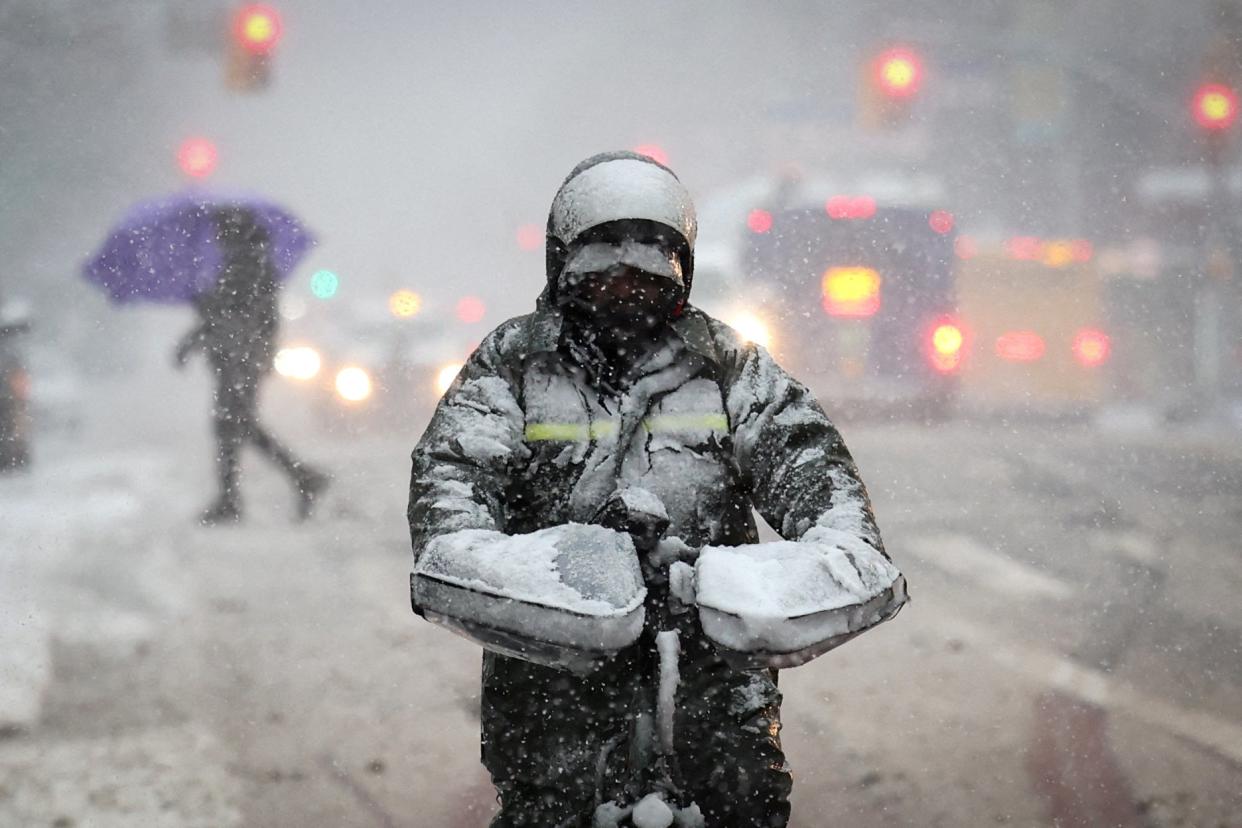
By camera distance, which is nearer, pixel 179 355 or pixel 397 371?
pixel 179 355

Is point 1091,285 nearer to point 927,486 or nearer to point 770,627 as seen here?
point 927,486

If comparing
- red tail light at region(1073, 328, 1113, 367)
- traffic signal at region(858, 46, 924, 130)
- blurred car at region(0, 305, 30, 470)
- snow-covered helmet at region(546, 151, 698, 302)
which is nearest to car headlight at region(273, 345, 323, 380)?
blurred car at region(0, 305, 30, 470)

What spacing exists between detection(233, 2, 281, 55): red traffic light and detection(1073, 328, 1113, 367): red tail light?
928 centimetres

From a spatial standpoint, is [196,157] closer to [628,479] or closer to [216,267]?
[216,267]

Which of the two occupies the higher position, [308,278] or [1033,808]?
[308,278]

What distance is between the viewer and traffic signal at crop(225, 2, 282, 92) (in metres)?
5.84

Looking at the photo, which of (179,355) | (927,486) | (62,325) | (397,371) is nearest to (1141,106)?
(927,486)

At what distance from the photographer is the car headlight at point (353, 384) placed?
8.84 m

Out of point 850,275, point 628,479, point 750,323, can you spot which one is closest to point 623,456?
point 628,479

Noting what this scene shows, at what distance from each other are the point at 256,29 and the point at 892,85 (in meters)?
4.91

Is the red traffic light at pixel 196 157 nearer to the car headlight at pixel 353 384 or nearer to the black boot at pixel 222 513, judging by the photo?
the black boot at pixel 222 513

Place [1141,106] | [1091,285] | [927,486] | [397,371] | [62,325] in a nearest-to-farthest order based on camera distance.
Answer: [927,486] → [397,371] → [1141,106] → [1091,285] → [62,325]

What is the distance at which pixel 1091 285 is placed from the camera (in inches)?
475

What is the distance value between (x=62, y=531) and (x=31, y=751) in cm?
301
